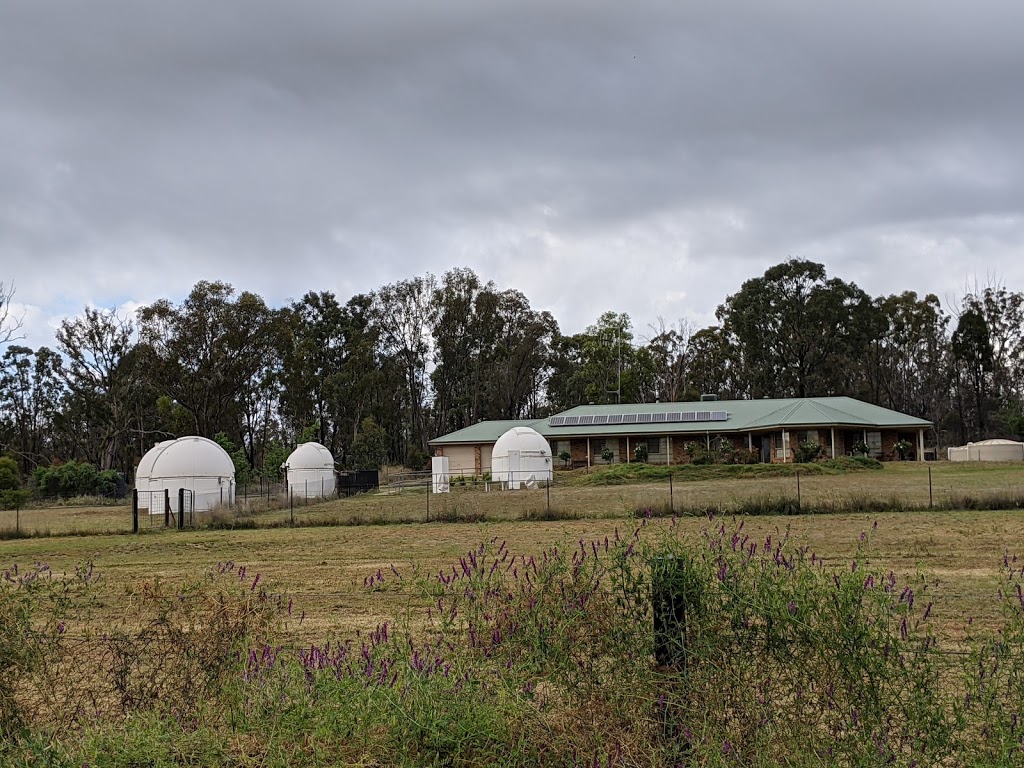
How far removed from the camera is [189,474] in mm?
36500

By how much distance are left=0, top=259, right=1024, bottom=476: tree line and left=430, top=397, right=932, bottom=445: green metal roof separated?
500 inches

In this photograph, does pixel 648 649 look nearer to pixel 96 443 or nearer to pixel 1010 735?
pixel 1010 735

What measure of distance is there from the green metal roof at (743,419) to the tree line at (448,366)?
41.7ft

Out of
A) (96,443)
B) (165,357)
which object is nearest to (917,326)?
(165,357)

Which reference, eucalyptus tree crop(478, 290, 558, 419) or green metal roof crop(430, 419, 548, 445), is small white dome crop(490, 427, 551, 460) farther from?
eucalyptus tree crop(478, 290, 558, 419)

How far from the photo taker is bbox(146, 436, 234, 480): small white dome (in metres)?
36.6

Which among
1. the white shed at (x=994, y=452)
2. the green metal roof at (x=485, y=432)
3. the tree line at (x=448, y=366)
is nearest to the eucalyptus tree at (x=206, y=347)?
the tree line at (x=448, y=366)

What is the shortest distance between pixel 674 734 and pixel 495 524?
59.9 feet

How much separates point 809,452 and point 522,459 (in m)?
14.0

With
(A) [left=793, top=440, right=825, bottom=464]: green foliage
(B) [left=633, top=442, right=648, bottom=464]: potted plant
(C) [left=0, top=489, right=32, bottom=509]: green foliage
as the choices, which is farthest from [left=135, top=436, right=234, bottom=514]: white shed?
(A) [left=793, top=440, right=825, bottom=464]: green foliage

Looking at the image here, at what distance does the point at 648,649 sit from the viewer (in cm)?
435

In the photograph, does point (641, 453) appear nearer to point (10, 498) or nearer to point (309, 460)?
point (309, 460)

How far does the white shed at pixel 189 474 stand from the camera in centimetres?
3606

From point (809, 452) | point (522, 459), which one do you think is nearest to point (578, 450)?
point (522, 459)
